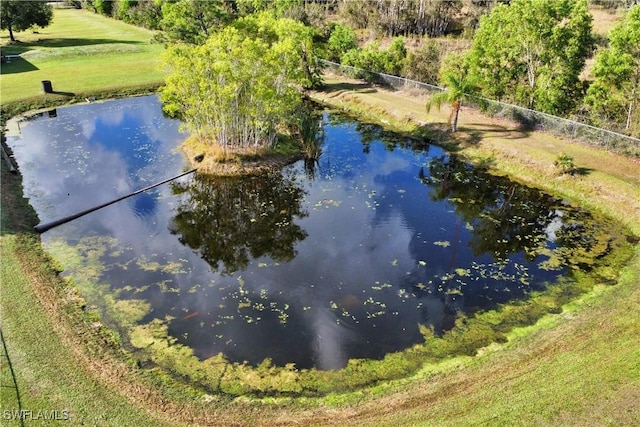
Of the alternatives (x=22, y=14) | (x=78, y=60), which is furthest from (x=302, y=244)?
(x=22, y=14)

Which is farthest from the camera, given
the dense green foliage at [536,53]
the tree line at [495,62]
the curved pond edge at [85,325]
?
the dense green foliage at [536,53]

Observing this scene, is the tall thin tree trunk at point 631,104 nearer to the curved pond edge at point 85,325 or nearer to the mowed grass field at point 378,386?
the mowed grass field at point 378,386

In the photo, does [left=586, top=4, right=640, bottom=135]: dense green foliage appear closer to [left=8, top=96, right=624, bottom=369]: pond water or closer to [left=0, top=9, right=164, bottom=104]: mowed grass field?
[left=8, top=96, right=624, bottom=369]: pond water

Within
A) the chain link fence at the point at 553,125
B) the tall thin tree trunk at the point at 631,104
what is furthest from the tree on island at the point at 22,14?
the tall thin tree trunk at the point at 631,104

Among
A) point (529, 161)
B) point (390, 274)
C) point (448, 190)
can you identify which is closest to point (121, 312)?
point (390, 274)

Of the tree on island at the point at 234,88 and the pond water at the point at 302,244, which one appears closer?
the pond water at the point at 302,244

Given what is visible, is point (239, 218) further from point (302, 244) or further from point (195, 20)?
point (195, 20)

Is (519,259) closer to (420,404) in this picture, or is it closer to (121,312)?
(420,404)
